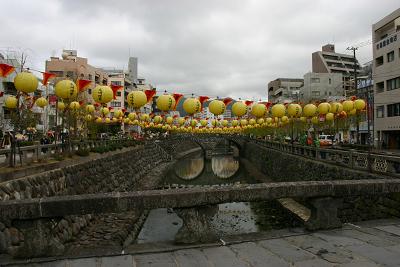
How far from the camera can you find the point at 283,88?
93812mm

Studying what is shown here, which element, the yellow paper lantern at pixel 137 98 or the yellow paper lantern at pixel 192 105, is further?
the yellow paper lantern at pixel 192 105

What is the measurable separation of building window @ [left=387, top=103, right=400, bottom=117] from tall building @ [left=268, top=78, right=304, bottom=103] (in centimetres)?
4434

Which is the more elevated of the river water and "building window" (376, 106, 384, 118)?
"building window" (376, 106, 384, 118)

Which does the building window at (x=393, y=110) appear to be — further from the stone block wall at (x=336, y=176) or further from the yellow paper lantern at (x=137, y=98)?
the yellow paper lantern at (x=137, y=98)

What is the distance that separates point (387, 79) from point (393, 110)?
155 inches

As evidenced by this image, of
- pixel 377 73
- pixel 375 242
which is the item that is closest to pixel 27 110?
pixel 375 242

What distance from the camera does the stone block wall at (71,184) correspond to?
8.67 metres

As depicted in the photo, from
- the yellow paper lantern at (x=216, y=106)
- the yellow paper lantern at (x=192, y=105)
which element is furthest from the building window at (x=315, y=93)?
the yellow paper lantern at (x=192, y=105)

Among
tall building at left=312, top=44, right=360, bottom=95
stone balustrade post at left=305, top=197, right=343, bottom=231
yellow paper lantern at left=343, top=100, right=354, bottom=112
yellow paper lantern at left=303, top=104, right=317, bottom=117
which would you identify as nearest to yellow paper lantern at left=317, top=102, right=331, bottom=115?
yellow paper lantern at left=303, top=104, right=317, bottom=117

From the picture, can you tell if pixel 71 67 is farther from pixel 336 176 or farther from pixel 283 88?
pixel 283 88

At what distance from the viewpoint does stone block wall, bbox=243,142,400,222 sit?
30.5ft

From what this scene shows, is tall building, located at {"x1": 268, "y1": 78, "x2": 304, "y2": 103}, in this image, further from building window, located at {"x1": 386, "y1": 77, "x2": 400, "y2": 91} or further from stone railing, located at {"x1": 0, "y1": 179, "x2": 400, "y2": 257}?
stone railing, located at {"x1": 0, "y1": 179, "x2": 400, "y2": 257}

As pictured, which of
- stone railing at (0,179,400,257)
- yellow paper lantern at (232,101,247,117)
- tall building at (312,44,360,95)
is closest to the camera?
stone railing at (0,179,400,257)

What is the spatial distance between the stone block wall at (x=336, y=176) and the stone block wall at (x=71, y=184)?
7640 mm
